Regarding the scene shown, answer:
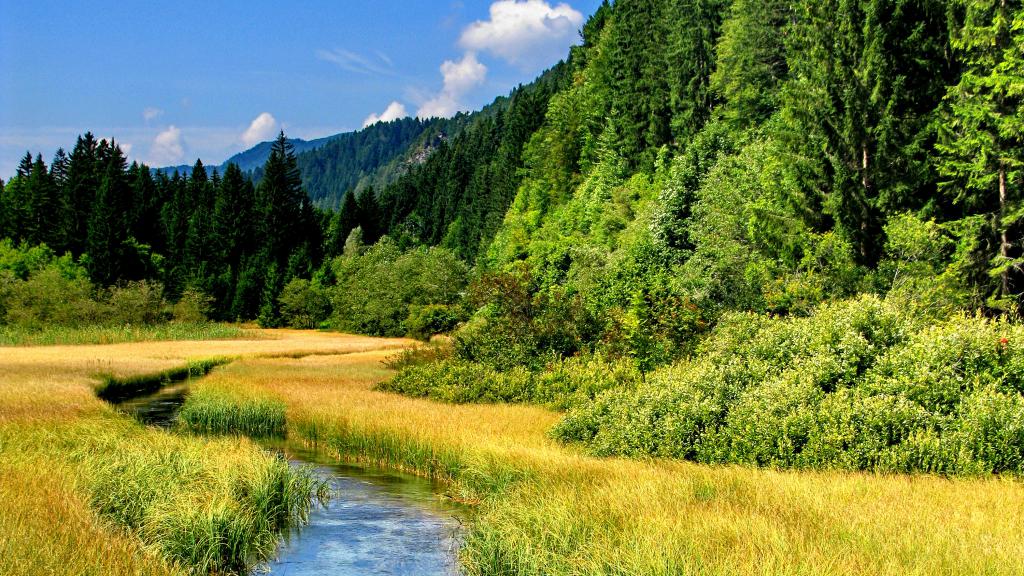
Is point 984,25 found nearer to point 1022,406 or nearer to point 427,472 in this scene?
point 1022,406

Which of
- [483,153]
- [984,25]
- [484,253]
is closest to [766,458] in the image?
[984,25]

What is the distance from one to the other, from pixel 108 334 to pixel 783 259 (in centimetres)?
4836

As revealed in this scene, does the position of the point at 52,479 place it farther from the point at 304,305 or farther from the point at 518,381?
the point at 304,305

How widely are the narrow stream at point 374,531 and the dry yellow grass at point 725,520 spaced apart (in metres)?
0.78

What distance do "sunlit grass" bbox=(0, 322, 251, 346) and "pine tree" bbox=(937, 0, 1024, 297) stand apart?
2117 inches

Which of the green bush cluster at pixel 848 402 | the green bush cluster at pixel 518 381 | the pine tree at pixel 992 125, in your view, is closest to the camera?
the green bush cluster at pixel 848 402

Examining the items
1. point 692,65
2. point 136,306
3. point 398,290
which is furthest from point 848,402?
point 136,306

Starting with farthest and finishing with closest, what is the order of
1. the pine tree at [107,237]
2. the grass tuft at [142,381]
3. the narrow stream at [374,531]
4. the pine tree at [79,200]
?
1. the pine tree at [79,200]
2. the pine tree at [107,237]
3. the grass tuft at [142,381]
4. the narrow stream at [374,531]

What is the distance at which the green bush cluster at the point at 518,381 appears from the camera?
Answer: 23.0 metres

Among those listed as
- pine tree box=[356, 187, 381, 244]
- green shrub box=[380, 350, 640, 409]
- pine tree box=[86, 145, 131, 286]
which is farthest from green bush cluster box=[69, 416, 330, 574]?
pine tree box=[356, 187, 381, 244]

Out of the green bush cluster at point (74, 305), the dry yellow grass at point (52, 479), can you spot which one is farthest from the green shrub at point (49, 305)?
the dry yellow grass at point (52, 479)

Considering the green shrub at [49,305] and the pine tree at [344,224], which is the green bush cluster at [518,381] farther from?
the pine tree at [344,224]

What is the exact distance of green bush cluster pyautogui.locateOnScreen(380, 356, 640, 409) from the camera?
75.6ft

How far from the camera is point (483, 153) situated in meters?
133
